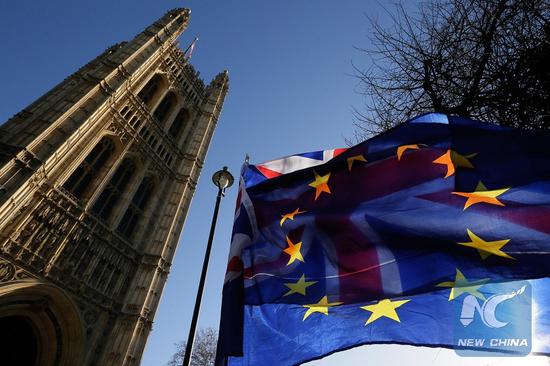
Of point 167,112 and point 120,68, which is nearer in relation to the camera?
point 120,68

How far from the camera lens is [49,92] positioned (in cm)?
2200

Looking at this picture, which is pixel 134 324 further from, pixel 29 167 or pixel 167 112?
pixel 167 112

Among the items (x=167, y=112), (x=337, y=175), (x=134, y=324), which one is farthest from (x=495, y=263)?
(x=167, y=112)

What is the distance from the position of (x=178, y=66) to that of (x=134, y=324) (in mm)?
19658

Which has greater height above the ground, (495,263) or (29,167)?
(29,167)

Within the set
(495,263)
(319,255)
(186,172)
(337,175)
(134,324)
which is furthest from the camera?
(186,172)

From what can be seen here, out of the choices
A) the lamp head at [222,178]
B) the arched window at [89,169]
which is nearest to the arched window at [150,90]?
the arched window at [89,169]

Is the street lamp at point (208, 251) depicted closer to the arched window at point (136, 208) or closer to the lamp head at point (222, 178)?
the lamp head at point (222, 178)

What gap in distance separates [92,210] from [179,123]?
12117 millimetres

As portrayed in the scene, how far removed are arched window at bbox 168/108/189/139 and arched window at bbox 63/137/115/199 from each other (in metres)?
7.13

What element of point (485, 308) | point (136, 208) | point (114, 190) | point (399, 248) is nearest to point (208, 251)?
point (399, 248)

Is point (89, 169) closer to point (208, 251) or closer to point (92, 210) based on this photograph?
point (92, 210)

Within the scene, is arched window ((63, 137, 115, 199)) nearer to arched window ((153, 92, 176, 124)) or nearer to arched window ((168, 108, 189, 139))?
arched window ((153, 92, 176, 124))

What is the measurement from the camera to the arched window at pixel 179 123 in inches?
1131
